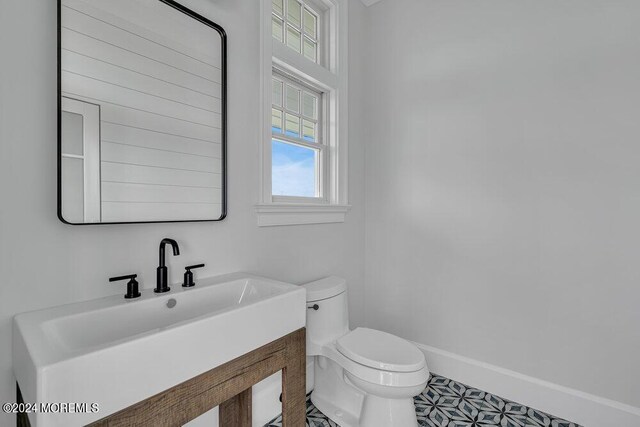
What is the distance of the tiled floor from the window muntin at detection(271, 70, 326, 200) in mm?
1300

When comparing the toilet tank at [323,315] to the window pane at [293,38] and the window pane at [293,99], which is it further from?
the window pane at [293,38]

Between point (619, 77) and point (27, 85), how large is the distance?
8.02 feet

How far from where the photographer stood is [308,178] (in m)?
2.06

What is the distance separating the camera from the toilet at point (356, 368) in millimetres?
1353

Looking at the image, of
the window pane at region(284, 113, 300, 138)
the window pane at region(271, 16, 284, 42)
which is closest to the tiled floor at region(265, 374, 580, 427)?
the window pane at region(284, 113, 300, 138)

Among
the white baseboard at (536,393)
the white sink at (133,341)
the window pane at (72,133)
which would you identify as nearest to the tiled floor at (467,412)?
the white baseboard at (536,393)

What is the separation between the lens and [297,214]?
1.76 metres

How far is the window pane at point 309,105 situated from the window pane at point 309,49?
0.27 metres

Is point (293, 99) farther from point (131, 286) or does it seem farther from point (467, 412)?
point (467, 412)

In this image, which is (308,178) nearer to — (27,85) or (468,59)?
(468,59)

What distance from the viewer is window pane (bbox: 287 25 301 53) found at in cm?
190

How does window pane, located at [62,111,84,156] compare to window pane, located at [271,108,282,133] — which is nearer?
window pane, located at [62,111,84,156]

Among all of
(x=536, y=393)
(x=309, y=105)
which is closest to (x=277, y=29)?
(x=309, y=105)

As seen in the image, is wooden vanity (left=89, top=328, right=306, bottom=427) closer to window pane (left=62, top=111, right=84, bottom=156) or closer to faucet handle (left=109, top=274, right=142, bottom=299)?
faucet handle (left=109, top=274, right=142, bottom=299)
